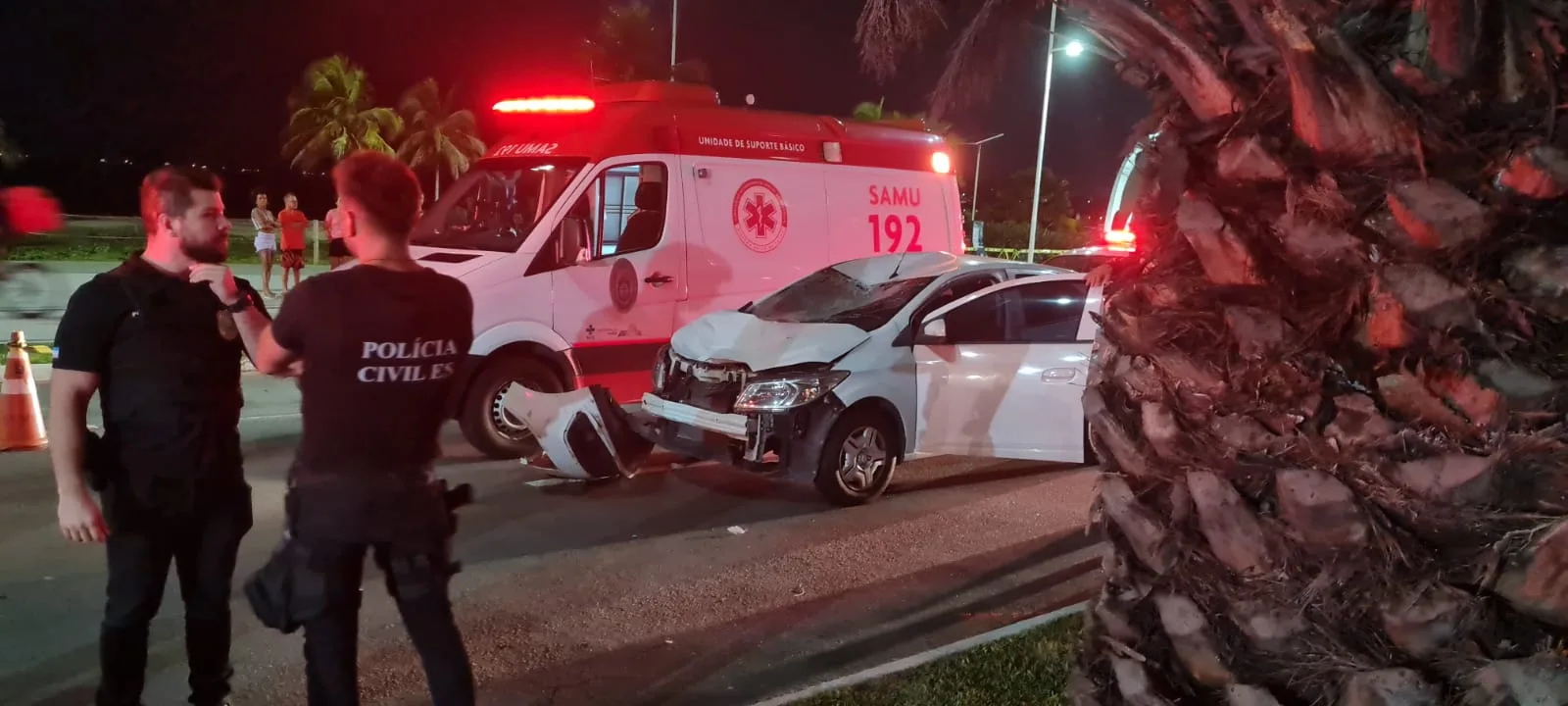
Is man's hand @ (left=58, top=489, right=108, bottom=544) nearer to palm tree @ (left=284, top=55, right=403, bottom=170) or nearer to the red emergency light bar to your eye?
the red emergency light bar

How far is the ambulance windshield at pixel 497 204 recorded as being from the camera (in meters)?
8.46

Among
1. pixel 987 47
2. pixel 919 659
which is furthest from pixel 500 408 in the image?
pixel 987 47

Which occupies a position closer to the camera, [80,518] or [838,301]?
[80,518]

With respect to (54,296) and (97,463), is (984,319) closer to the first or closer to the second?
(97,463)

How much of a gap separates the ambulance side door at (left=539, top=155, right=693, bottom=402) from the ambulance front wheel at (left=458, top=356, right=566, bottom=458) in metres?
0.34

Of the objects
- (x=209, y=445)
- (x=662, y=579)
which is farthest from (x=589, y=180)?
(x=209, y=445)

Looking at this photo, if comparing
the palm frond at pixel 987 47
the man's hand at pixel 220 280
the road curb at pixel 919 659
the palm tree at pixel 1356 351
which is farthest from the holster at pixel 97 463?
the palm tree at pixel 1356 351

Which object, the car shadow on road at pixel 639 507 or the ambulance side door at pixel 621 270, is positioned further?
the ambulance side door at pixel 621 270

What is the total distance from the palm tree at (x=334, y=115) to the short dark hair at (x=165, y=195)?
3300 centimetres

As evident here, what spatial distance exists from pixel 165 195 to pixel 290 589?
1.33 m

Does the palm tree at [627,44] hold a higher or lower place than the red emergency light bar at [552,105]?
higher

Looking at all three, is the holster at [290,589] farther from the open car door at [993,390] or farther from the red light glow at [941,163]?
the red light glow at [941,163]

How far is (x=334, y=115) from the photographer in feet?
115

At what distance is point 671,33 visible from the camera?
106 feet
